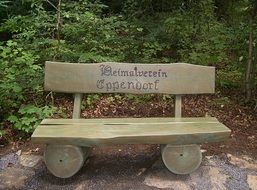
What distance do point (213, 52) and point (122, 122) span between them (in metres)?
3.27

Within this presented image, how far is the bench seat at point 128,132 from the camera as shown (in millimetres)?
3623

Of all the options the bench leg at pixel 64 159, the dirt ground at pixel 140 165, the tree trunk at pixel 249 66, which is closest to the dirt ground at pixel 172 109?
the dirt ground at pixel 140 165

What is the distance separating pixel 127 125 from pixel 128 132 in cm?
27

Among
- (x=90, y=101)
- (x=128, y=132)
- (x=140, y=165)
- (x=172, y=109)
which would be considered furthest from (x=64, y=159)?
(x=172, y=109)

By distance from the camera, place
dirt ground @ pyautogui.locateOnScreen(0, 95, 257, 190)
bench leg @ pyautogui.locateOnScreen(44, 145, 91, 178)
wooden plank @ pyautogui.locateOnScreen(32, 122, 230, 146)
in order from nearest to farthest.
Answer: wooden plank @ pyautogui.locateOnScreen(32, 122, 230, 146), bench leg @ pyautogui.locateOnScreen(44, 145, 91, 178), dirt ground @ pyautogui.locateOnScreen(0, 95, 257, 190)

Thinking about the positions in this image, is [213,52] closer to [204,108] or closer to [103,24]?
[204,108]

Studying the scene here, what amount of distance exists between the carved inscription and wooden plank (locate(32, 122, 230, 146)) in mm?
562

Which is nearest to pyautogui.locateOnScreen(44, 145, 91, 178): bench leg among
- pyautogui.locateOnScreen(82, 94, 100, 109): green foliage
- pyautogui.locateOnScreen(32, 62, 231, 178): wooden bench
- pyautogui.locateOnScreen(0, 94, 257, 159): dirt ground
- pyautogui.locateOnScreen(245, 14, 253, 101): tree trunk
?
pyautogui.locateOnScreen(32, 62, 231, 178): wooden bench

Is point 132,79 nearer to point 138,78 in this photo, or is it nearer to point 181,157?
point 138,78

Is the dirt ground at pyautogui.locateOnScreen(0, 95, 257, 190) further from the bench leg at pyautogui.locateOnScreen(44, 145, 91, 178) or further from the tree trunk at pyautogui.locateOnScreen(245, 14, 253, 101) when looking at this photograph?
the tree trunk at pyautogui.locateOnScreen(245, 14, 253, 101)

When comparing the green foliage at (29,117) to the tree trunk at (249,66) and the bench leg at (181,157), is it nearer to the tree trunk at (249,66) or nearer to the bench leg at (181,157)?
the bench leg at (181,157)

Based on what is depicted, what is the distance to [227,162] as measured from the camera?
4.32 m

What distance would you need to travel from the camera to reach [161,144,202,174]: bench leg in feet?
12.7

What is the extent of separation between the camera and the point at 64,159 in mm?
3816
